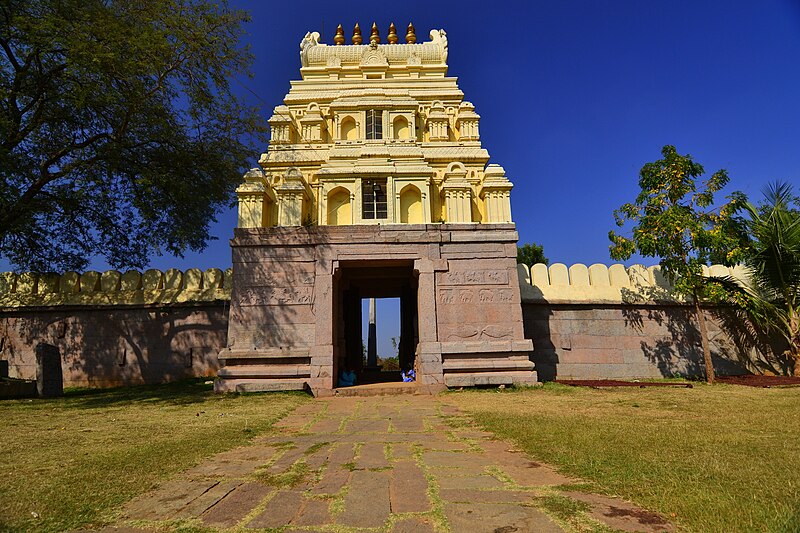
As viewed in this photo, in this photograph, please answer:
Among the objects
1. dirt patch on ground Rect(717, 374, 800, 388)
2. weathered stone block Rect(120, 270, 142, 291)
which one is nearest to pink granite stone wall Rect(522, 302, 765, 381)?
dirt patch on ground Rect(717, 374, 800, 388)

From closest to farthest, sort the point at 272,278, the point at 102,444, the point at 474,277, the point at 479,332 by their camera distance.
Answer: the point at 102,444
the point at 479,332
the point at 272,278
the point at 474,277

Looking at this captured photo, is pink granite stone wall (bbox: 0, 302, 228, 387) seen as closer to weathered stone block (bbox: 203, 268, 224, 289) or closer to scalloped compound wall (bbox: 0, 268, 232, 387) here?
scalloped compound wall (bbox: 0, 268, 232, 387)

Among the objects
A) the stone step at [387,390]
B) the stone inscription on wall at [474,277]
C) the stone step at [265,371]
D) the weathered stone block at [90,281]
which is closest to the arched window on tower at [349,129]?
the stone inscription on wall at [474,277]

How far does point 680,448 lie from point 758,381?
9.12m

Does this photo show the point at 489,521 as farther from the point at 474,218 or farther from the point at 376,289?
the point at 376,289

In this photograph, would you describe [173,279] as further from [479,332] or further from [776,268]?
[776,268]

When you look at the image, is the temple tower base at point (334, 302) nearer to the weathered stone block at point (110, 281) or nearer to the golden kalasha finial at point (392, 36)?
the weathered stone block at point (110, 281)

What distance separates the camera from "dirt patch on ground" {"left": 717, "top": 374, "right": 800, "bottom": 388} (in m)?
10.1

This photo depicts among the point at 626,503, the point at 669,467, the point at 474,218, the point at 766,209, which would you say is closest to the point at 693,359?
the point at 766,209

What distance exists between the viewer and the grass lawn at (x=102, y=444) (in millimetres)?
2863

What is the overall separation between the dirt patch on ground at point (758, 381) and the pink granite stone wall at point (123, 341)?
13268 mm

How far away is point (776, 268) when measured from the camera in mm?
11789

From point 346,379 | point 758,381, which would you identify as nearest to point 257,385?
point 346,379

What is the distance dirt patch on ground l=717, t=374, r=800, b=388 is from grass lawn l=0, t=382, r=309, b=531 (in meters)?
10.3
